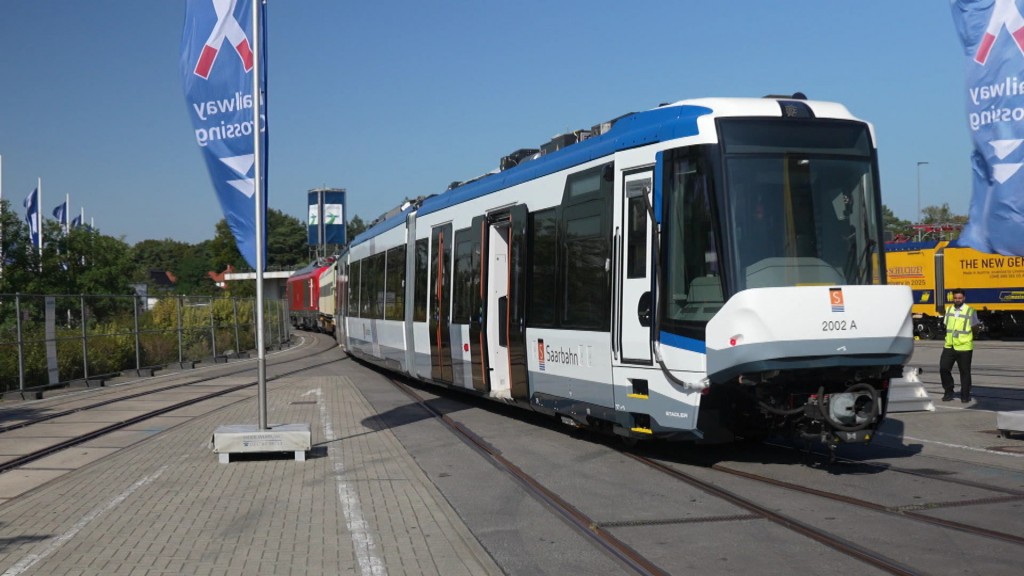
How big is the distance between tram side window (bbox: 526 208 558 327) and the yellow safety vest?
7501 millimetres

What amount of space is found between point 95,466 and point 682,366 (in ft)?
21.6

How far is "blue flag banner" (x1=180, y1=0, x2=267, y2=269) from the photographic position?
11797 millimetres

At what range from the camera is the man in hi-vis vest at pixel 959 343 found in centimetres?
1598

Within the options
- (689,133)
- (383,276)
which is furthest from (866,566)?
(383,276)

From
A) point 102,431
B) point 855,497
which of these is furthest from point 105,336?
point 855,497

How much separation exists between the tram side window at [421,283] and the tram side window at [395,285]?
116 centimetres

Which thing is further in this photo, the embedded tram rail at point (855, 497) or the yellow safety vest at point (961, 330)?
the yellow safety vest at point (961, 330)

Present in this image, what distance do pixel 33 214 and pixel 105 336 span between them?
516 inches

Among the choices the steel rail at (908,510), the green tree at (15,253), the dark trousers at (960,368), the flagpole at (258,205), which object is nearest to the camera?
the steel rail at (908,510)

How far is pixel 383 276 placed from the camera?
22.9 m

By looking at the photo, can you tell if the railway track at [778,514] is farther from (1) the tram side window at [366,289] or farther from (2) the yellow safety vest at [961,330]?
(1) the tram side window at [366,289]

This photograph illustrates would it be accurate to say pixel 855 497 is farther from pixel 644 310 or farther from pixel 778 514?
pixel 644 310

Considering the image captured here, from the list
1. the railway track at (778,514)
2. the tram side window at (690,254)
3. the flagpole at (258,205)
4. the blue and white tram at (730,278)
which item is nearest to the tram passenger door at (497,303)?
the blue and white tram at (730,278)

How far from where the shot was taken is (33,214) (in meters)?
36.3
